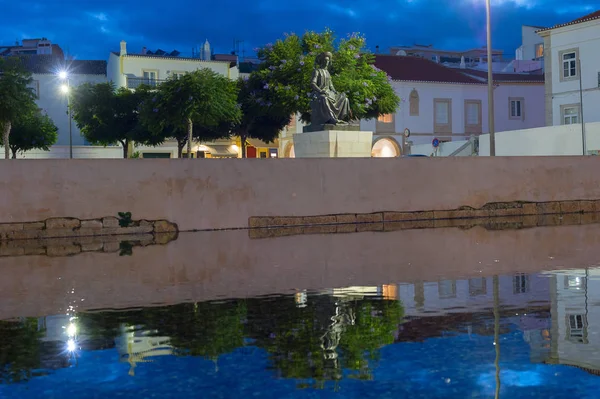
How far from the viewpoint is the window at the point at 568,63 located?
148ft

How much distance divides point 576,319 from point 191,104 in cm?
3146

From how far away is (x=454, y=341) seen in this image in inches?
213

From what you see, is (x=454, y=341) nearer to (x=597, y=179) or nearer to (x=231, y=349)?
(x=231, y=349)

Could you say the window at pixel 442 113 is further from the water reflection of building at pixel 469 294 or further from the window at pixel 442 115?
the water reflection of building at pixel 469 294

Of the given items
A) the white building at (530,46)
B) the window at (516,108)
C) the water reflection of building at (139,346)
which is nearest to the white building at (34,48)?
the window at (516,108)

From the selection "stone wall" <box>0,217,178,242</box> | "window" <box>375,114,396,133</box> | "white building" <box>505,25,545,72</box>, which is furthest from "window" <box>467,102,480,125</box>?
"stone wall" <box>0,217,178,242</box>

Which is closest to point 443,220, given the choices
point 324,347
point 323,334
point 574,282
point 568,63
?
point 574,282

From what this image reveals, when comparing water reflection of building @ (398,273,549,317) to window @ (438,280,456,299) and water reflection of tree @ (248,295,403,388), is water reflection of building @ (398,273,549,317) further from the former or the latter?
water reflection of tree @ (248,295,403,388)

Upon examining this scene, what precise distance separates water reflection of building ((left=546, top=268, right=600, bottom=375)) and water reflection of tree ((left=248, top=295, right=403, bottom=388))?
1.11 metres

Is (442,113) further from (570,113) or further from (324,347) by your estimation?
(324,347)

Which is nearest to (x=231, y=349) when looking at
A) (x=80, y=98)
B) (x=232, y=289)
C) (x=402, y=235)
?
(x=232, y=289)

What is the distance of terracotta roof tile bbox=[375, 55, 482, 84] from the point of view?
57.9 metres

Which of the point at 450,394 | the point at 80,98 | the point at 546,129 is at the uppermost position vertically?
the point at 80,98

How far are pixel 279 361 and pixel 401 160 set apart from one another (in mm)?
13672
